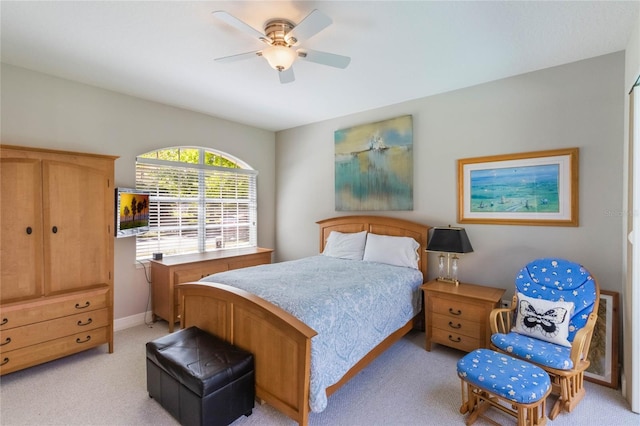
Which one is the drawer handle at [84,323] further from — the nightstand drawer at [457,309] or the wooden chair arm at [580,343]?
the wooden chair arm at [580,343]

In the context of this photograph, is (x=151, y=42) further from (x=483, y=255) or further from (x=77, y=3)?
(x=483, y=255)

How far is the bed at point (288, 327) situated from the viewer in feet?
6.09

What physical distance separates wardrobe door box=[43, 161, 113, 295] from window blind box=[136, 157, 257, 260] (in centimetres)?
77

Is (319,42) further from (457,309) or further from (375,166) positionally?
(457,309)

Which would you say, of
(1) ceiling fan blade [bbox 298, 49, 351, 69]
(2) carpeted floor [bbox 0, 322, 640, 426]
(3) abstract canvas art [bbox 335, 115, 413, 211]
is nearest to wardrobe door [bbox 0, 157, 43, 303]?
(2) carpeted floor [bbox 0, 322, 640, 426]

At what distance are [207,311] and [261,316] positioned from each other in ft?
2.35

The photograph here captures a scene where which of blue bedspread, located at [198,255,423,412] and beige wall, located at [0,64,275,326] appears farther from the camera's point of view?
beige wall, located at [0,64,275,326]

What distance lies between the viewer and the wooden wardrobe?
2.46 meters

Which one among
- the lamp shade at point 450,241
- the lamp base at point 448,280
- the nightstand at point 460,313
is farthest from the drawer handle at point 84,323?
the lamp base at point 448,280

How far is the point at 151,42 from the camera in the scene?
2.40 metres

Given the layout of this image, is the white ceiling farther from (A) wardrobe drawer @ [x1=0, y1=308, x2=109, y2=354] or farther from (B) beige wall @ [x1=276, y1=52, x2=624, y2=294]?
(A) wardrobe drawer @ [x1=0, y1=308, x2=109, y2=354]

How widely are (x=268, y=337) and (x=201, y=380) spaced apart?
46 centimetres

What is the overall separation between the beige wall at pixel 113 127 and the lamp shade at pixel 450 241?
3177 millimetres

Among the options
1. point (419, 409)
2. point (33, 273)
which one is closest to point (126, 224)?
point (33, 273)
